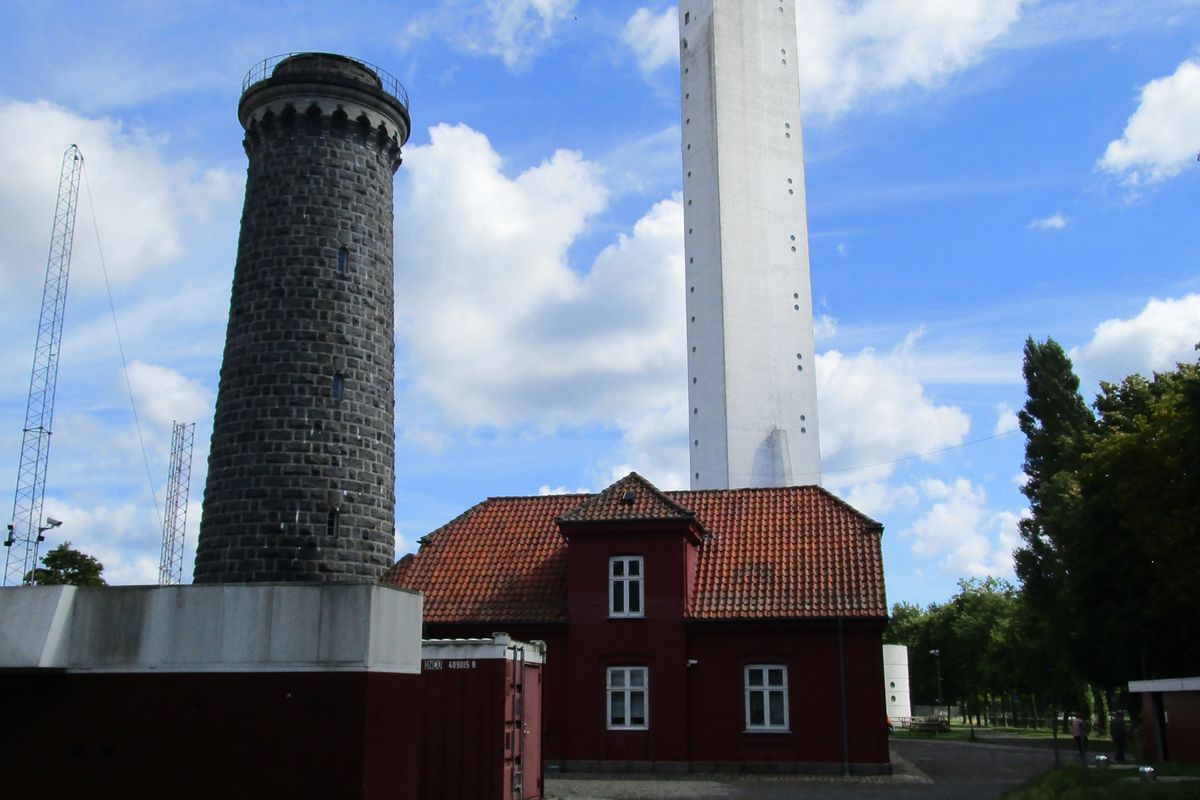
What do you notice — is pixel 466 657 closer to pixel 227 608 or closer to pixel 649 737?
pixel 227 608

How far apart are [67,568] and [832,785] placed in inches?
1453

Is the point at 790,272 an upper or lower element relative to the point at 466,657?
upper

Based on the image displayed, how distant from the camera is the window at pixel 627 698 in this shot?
2717cm

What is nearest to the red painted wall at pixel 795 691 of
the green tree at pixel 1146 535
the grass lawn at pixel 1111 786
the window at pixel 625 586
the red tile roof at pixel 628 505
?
the window at pixel 625 586

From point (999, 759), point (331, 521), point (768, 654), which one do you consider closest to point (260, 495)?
point (331, 521)

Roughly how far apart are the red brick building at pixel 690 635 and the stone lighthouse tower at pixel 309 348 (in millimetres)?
7406

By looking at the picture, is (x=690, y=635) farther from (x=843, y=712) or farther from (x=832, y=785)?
(x=832, y=785)

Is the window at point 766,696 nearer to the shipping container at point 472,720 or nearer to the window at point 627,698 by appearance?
the window at point 627,698

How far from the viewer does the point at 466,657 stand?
18.1 meters

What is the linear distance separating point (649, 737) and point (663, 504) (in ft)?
19.7

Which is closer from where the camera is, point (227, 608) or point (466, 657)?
point (227, 608)

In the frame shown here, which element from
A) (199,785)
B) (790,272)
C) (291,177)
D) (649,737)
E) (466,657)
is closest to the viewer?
(199,785)

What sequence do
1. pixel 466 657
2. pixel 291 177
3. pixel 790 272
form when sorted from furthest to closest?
pixel 790 272, pixel 291 177, pixel 466 657

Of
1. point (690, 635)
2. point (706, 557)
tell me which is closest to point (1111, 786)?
point (690, 635)
